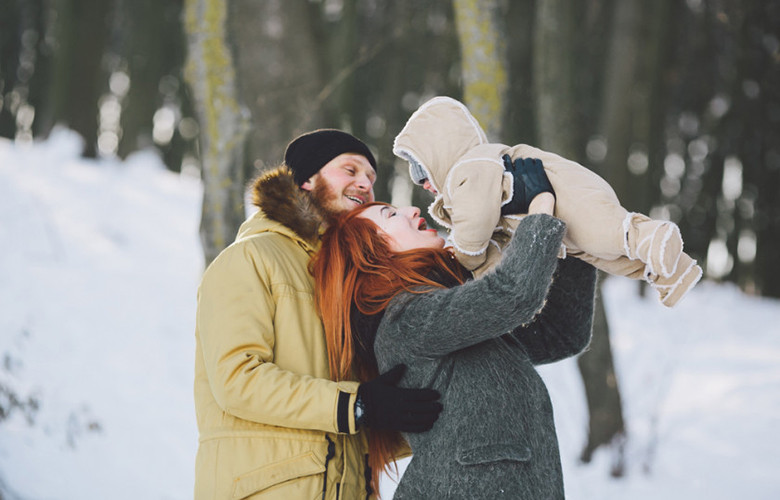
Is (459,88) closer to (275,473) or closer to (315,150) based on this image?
(315,150)

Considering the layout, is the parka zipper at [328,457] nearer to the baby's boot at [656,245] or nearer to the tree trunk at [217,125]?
the baby's boot at [656,245]

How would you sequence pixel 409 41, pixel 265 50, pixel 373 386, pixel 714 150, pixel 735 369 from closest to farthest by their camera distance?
pixel 373 386
pixel 265 50
pixel 735 369
pixel 409 41
pixel 714 150

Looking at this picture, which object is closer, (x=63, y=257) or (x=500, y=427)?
(x=500, y=427)

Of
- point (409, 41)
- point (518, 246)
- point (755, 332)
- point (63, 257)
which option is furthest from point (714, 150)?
point (518, 246)

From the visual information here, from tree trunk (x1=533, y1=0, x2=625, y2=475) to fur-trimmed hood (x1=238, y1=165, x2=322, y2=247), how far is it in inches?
135

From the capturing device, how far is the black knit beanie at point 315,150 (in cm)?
265

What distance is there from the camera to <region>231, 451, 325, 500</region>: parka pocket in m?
2.13

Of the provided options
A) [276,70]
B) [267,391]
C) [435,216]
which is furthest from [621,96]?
[267,391]

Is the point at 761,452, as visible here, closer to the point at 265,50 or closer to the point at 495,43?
the point at 495,43

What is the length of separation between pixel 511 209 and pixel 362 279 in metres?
0.51

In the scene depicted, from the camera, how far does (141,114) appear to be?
13.9m

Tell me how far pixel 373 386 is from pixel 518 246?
0.59 m

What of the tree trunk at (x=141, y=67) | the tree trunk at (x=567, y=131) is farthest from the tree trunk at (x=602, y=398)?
the tree trunk at (x=141, y=67)

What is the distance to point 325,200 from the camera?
8.48ft
